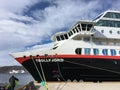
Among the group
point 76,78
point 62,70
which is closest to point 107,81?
point 76,78

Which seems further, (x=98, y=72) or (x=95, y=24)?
(x=95, y=24)

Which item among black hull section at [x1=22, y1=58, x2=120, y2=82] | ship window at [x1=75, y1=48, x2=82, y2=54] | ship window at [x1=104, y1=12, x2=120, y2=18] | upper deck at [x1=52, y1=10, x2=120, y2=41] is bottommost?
black hull section at [x1=22, y1=58, x2=120, y2=82]

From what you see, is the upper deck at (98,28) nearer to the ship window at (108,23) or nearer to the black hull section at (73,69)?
the ship window at (108,23)

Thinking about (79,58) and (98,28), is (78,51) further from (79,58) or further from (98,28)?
(98,28)

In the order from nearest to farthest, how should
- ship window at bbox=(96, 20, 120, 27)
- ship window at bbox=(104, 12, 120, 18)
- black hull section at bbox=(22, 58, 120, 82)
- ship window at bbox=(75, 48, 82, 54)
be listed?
black hull section at bbox=(22, 58, 120, 82), ship window at bbox=(75, 48, 82, 54), ship window at bbox=(96, 20, 120, 27), ship window at bbox=(104, 12, 120, 18)

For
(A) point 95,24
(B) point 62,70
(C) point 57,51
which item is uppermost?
(A) point 95,24

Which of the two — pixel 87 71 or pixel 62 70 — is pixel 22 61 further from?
pixel 87 71

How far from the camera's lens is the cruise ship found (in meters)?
26.8

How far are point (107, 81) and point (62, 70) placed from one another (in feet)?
18.3

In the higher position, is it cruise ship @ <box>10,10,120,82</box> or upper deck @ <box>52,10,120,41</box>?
upper deck @ <box>52,10,120,41</box>

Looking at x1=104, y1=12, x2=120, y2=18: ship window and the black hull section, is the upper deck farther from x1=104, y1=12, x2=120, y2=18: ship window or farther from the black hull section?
the black hull section

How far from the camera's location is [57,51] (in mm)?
27188

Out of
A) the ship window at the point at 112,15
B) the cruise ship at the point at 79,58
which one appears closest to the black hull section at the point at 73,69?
the cruise ship at the point at 79,58

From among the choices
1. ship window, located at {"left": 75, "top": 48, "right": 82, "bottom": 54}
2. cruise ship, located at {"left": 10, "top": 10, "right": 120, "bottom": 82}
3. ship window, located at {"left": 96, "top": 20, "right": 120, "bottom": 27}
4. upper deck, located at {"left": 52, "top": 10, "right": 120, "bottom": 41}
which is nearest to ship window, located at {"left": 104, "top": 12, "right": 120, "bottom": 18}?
upper deck, located at {"left": 52, "top": 10, "right": 120, "bottom": 41}
